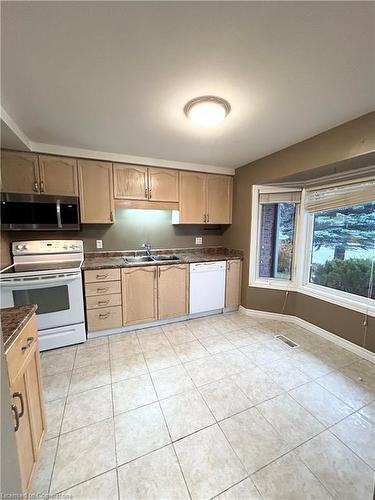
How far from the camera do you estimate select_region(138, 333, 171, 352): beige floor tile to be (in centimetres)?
243

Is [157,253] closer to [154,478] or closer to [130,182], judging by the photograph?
[130,182]

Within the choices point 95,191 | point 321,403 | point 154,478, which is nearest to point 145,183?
point 95,191

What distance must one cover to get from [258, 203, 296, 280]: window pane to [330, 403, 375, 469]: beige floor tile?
1.76 m

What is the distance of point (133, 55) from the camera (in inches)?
47.3

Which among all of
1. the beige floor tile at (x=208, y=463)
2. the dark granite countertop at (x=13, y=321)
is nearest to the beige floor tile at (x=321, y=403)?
the beige floor tile at (x=208, y=463)

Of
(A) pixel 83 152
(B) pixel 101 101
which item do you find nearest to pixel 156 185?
(A) pixel 83 152

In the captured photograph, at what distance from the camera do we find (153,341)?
2.57 m

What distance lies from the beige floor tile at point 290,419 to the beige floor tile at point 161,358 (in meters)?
0.90

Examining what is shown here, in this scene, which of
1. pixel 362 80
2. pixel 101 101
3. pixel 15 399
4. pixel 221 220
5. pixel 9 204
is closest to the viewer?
pixel 15 399

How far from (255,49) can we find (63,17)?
3.18 feet

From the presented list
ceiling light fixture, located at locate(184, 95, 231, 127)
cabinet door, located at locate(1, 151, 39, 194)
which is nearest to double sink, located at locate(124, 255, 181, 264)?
cabinet door, located at locate(1, 151, 39, 194)

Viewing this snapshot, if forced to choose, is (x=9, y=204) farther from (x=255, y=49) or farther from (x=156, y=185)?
(x=255, y=49)

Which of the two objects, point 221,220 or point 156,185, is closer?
point 156,185

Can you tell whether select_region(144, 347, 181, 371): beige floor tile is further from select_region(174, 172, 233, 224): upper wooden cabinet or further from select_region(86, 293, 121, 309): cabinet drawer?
select_region(174, 172, 233, 224): upper wooden cabinet
